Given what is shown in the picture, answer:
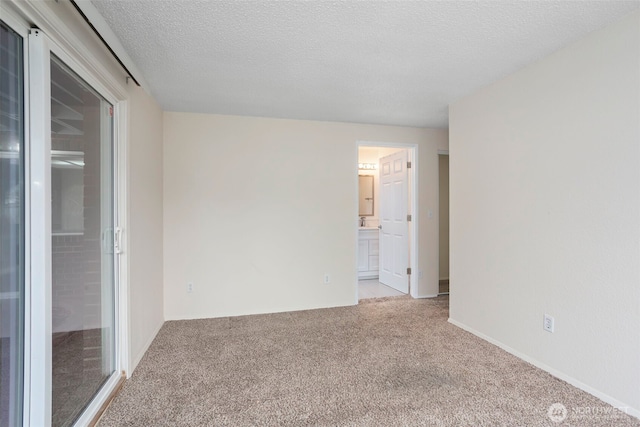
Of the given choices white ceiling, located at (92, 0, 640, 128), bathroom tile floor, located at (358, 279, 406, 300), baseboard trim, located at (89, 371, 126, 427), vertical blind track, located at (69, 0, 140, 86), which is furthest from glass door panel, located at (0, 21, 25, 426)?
bathroom tile floor, located at (358, 279, 406, 300)

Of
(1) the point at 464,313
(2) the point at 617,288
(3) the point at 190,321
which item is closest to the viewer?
(2) the point at 617,288

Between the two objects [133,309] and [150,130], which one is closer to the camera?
[133,309]

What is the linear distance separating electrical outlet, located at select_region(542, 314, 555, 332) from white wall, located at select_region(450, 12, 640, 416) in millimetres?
33

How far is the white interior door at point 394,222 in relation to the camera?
4.21m

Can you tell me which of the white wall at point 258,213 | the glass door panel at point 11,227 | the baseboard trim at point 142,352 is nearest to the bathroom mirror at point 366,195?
the white wall at point 258,213

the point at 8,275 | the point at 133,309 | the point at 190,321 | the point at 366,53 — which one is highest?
the point at 366,53

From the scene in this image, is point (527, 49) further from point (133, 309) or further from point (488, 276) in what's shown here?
point (133, 309)

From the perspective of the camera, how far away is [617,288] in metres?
1.78

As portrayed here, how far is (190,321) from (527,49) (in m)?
3.81

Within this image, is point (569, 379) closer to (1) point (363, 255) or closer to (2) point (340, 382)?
(2) point (340, 382)

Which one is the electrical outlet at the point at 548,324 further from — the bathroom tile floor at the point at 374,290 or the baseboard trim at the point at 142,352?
the baseboard trim at the point at 142,352

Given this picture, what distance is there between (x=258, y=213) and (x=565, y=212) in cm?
279

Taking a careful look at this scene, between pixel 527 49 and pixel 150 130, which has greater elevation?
pixel 527 49

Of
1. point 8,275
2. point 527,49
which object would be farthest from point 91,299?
point 527,49
